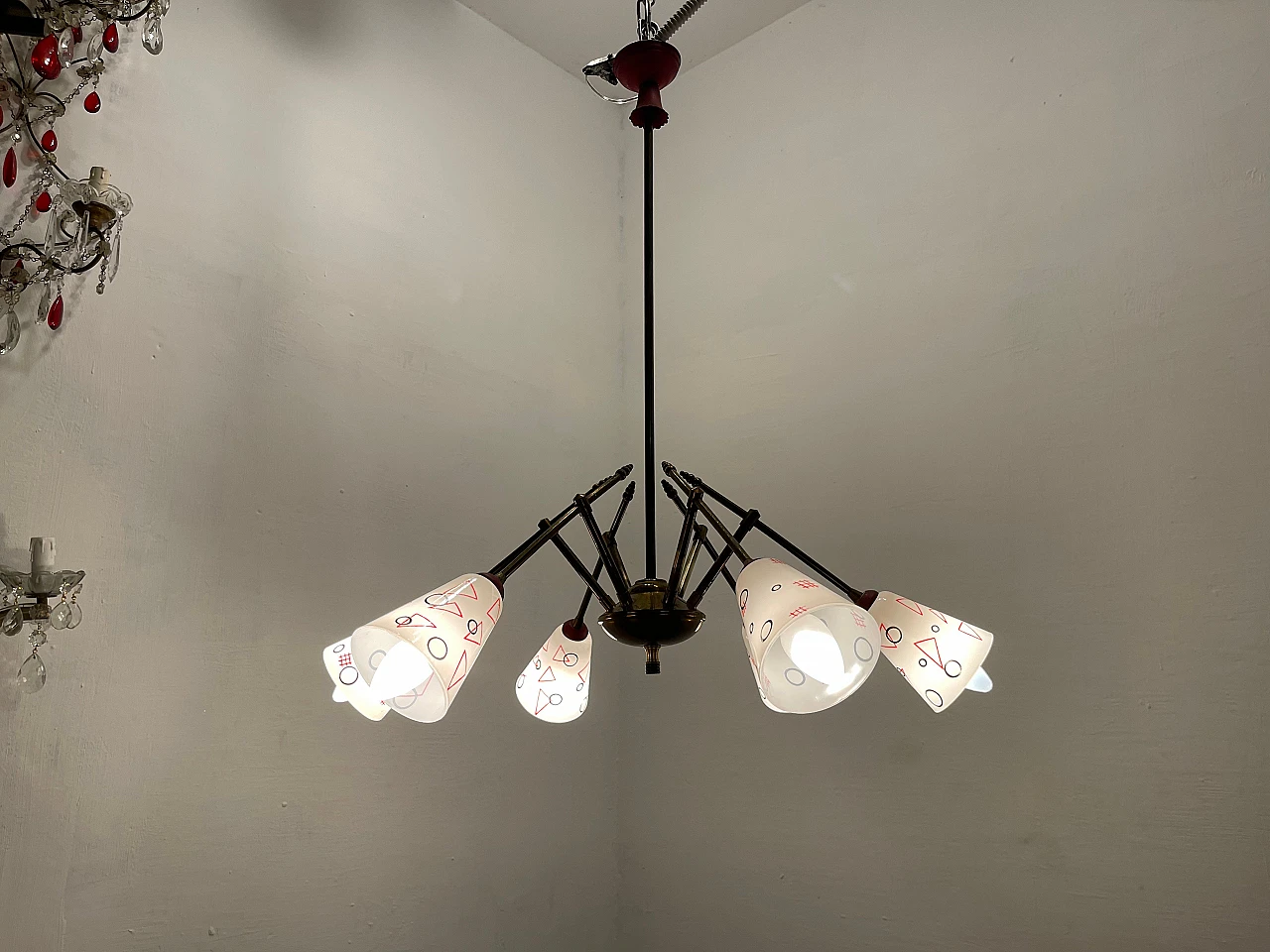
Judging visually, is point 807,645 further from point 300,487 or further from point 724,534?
point 300,487

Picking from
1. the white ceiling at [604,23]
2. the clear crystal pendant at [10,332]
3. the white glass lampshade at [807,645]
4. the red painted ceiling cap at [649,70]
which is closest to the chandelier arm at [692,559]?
the white glass lampshade at [807,645]

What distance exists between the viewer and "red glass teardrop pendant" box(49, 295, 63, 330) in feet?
3.92

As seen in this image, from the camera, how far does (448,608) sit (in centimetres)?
91

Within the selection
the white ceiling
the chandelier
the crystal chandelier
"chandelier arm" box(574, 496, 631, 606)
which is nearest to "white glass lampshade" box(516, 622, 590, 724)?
the chandelier

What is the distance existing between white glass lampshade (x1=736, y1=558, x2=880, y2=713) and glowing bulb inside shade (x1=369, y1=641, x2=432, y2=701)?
12.3 inches

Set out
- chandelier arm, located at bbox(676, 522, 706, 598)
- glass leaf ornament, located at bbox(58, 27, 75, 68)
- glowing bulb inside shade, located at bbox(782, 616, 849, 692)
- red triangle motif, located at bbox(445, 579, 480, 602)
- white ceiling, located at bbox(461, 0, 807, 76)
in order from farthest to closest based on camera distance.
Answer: white ceiling, located at bbox(461, 0, 807, 76)
glass leaf ornament, located at bbox(58, 27, 75, 68)
chandelier arm, located at bbox(676, 522, 706, 598)
red triangle motif, located at bbox(445, 579, 480, 602)
glowing bulb inside shade, located at bbox(782, 616, 849, 692)

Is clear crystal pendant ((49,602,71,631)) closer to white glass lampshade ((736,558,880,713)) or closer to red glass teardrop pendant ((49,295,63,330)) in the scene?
red glass teardrop pendant ((49,295,63,330))

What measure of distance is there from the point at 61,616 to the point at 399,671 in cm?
49

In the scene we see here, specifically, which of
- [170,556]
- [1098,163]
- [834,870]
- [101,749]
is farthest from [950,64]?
[101,749]

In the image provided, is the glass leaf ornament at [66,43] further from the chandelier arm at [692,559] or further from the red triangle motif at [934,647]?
the red triangle motif at [934,647]

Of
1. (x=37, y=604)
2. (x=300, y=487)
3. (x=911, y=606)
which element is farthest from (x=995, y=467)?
(x=37, y=604)

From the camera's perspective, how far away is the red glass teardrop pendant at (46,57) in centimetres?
117

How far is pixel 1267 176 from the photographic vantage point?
1.25m

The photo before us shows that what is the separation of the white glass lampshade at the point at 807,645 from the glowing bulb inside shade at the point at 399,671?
1.02 feet
